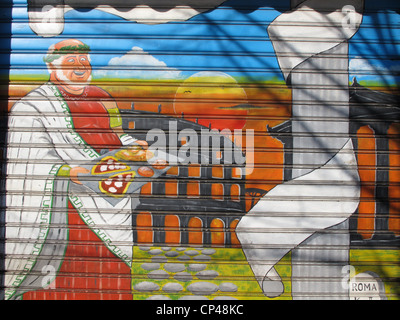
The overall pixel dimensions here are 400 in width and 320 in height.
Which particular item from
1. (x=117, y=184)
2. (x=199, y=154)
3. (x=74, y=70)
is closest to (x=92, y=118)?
(x=74, y=70)

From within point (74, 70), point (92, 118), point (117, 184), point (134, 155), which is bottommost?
point (117, 184)

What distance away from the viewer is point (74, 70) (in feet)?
9.43

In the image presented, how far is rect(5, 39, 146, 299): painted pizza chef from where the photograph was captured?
2.85 metres

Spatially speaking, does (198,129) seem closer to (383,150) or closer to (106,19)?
(106,19)

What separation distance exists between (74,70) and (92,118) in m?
0.49

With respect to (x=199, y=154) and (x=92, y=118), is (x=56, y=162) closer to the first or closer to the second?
(x=92, y=118)

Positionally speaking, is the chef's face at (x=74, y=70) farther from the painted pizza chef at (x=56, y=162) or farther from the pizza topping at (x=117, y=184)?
the pizza topping at (x=117, y=184)

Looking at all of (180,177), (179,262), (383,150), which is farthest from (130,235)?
(383,150)

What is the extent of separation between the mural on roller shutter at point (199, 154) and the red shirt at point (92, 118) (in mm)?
13

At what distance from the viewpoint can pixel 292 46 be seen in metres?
2.90

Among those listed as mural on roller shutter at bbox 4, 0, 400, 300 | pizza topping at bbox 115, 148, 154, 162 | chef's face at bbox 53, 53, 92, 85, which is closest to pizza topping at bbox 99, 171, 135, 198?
mural on roller shutter at bbox 4, 0, 400, 300

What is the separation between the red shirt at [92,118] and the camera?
2877mm

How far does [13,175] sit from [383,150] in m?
3.56

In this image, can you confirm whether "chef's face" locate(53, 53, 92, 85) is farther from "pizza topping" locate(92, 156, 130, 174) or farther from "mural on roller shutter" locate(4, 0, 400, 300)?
"pizza topping" locate(92, 156, 130, 174)
